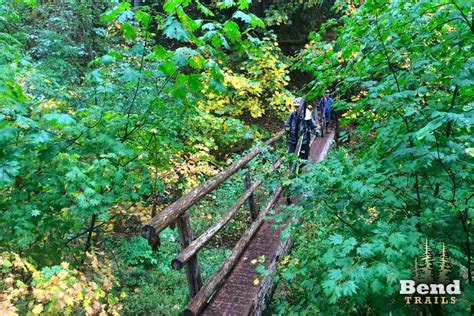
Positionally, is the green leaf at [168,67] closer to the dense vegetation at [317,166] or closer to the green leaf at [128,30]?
the dense vegetation at [317,166]

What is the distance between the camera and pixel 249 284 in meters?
4.68

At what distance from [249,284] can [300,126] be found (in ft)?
11.4

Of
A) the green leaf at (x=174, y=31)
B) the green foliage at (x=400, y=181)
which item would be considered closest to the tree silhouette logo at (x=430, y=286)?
the green foliage at (x=400, y=181)

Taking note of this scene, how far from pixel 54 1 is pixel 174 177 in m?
8.86

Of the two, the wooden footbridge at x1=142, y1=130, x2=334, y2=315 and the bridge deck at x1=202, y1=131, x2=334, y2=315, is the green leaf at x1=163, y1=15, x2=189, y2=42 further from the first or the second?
the bridge deck at x1=202, y1=131, x2=334, y2=315

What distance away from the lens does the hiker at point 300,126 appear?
22.4 feet

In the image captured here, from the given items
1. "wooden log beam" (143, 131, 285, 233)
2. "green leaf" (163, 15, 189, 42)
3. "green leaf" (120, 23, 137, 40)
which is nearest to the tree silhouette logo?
"wooden log beam" (143, 131, 285, 233)

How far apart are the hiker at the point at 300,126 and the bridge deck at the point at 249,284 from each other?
6.21 feet

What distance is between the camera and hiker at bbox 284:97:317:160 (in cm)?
684

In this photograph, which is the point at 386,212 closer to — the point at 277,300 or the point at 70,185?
the point at 277,300

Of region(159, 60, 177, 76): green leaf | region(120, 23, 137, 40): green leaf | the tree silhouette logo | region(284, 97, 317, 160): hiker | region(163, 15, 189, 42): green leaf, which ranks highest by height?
region(120, 23, 137, 40): green leaf

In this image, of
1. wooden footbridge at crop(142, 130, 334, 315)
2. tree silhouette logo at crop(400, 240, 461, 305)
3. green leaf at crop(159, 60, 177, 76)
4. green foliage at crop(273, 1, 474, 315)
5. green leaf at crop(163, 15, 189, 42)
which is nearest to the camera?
green foliage at crop(273, 1, 474, 315)

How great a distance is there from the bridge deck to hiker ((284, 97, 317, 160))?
1.89 metres

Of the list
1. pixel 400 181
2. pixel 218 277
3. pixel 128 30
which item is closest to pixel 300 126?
pixel 218 277
